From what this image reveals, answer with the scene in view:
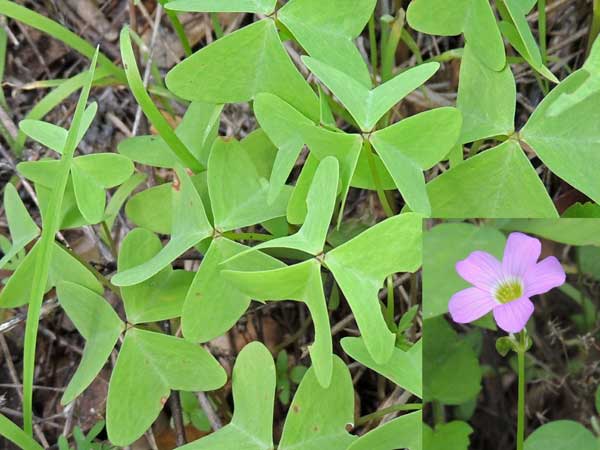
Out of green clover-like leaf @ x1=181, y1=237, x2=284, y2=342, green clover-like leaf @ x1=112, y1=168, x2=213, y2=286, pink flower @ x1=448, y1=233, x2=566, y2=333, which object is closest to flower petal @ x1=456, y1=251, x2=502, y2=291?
pink flower @ x1=448, y1=233, x2=566, y2=333

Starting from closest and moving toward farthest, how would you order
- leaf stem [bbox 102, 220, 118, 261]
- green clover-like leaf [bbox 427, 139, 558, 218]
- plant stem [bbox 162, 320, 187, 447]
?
1. green clover-like leaf [bbox 427, 139, 558, 218]
2. plant stem [bbox 162, 320, 187, 447]
3. leaf stem [bbox 102, 220, 118, 261]

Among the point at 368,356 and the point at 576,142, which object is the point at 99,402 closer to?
the point at 368,356

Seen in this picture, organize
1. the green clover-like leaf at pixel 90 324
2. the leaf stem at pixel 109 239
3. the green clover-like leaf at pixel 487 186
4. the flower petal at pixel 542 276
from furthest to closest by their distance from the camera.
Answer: the leaf stem at pixel 109 239 < the green clover-like leaf at pixel 90 324 < the green clover-like leaf at pixel 487 186 < the flower petal at pixel 542 276

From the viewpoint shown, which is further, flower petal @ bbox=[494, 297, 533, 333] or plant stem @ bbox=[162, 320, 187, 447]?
plant stem @ bbox=[162, 320, 187, 447]

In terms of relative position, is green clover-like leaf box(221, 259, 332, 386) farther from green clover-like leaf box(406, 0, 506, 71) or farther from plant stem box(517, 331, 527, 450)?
green clover-like leaf box(406, 0, 506, 71)

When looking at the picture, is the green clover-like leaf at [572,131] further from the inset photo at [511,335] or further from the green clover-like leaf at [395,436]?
the green clover-like leaf at [395,436]

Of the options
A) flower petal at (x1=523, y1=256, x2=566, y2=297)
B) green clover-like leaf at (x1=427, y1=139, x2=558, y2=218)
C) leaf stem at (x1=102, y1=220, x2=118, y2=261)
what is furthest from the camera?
leaf stem at (x1=102, y1=220, x2=118, y2=261)

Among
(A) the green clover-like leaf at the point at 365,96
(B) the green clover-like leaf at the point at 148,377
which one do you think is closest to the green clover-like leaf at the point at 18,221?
(B) the green clover-like leaf at the point at 148,377
